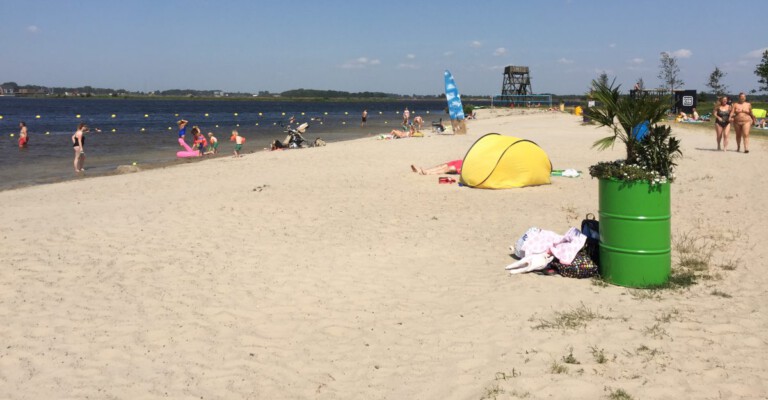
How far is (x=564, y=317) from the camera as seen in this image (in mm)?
5383

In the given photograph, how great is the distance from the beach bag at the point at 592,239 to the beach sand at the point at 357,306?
14.8 inches

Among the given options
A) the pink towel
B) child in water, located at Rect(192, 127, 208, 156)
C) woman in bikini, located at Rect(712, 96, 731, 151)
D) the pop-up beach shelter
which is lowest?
the pink towel

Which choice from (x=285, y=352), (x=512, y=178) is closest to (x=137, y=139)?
(x=512, y=178)

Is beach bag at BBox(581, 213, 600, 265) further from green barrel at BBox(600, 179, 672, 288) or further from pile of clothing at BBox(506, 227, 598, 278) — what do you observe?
green barrel at BBox(600, 179, 672, 288)

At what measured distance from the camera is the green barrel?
6082 millimetres

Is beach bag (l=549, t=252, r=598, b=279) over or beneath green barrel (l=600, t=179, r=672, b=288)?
beneath

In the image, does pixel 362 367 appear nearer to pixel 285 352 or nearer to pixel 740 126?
pixel 285 352

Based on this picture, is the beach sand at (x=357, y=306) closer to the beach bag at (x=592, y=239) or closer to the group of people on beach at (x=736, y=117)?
the beach bag at (x=592, y=239)

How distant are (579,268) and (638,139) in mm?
1411

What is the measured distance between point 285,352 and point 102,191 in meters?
10.2

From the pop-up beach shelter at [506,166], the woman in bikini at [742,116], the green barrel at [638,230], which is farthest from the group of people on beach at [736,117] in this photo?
the green barrel at [638,230]

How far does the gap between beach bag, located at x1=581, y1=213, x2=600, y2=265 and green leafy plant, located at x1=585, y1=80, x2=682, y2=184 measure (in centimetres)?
71

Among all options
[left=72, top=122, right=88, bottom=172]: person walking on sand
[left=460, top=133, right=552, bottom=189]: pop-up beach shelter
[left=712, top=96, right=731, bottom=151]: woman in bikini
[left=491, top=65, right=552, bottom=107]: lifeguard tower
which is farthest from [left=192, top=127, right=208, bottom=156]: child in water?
[left=491, top=65, right=552, bottom=107]: lifeguard tower

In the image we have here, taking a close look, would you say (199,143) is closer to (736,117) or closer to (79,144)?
(79,144)
